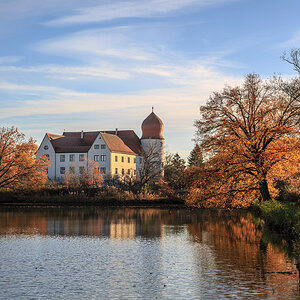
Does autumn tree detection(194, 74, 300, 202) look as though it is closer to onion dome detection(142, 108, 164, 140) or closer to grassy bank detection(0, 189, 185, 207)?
grassy bank detection(0, 189, 185, 207)

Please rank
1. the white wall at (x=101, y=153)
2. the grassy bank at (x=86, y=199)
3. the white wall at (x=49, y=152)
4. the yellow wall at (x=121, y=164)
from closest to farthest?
the grassy bank at (x=86, y=199) → the white wall at (x=101, y=153) → the yellow wall at (x=121, y=164) → the white wall at (x=49, y=152)

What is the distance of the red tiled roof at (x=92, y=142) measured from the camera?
298ft

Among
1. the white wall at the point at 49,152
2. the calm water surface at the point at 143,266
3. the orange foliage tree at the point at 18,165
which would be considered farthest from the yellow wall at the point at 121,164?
the calm water surface at the point at 143,266

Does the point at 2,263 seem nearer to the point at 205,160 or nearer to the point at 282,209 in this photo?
the point at 282,209

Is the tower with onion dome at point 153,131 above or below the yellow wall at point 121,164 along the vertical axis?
above

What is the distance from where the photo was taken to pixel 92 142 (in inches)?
3745

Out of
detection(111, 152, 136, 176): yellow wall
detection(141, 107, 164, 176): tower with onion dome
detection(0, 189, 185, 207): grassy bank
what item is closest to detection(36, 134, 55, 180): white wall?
detection(111, 152, 136, 176): yellow wall

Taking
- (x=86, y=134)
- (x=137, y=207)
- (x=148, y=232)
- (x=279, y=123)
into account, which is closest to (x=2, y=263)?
(x=148, y=232)

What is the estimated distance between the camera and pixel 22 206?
57.4m

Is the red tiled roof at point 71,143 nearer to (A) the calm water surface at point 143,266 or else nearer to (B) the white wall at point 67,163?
(B) the white wall at point 67,163

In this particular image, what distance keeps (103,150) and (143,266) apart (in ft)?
238

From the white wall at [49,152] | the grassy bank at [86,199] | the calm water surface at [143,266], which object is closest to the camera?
the calm water surface at [143,266]

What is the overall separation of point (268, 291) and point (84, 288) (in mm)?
4882

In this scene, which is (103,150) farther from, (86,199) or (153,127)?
(86,199)
